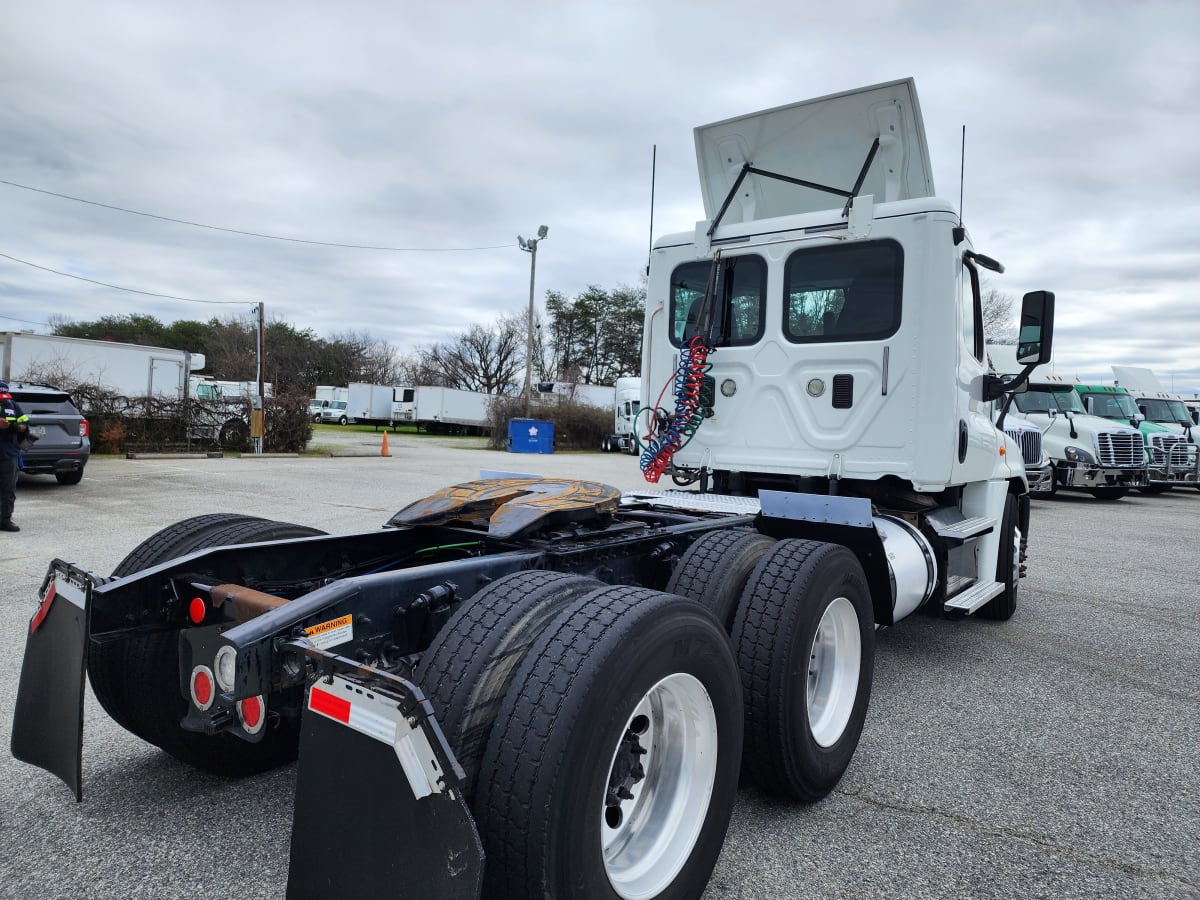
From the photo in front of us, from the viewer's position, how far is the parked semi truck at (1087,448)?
15.6 m

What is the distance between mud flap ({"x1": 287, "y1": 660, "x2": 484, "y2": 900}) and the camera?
1.60 meters

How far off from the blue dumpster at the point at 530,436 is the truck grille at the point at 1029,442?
19.5 m

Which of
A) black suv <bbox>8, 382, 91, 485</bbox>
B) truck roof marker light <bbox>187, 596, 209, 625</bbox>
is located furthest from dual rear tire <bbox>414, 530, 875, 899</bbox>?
black suv <bbox>8, 382, 91, 485</bbox>

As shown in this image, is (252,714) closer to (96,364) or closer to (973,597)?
(973,597)

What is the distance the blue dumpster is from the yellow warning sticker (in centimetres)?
2834

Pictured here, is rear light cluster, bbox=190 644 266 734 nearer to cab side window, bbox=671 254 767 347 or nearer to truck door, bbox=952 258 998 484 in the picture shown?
cab side window, bbox=671 254 767 347

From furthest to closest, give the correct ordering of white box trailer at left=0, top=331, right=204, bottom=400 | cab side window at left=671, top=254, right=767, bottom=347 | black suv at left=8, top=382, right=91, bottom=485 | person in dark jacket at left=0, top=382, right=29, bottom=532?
white box trailer at left=0, top=331, right=204, bottom=400, black suv at left=8, top=382, right=91, bottom=485, person in dark jacket at left=0, top=382, right=29, bottom=532, cab side window at left=671, top=254, right=767, bottom=347

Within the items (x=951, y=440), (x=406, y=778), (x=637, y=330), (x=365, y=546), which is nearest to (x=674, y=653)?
(x=406, y=778)

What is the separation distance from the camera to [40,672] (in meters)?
2.36

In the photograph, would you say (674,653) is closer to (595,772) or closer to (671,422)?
(595,772)

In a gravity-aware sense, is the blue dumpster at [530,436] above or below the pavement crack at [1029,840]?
above

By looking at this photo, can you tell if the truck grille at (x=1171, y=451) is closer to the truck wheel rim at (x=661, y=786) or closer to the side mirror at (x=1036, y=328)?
the side mirror at (x=1036, y=328)

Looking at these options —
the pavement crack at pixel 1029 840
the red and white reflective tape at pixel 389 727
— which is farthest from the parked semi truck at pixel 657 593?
the pavement crack at pixel 1029 840

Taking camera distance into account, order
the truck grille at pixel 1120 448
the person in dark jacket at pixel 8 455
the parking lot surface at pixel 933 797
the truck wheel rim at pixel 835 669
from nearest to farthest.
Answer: the parking lot surface at pixel 933 797
the truck wheel rim at pixel 835 669
the person in dark jacket at pixel 8 455
the truck grille at pixel 1120 448
